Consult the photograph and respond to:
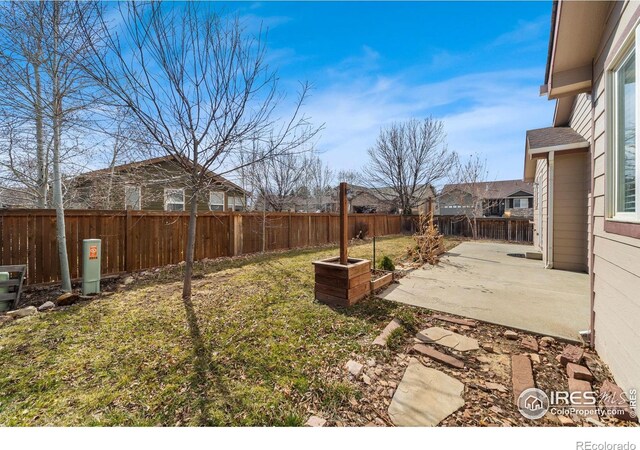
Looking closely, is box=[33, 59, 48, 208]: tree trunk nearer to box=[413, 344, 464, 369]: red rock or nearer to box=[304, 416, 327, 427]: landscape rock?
box=[304, 416, 327, 427]: landscape rock

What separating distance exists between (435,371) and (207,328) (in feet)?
8.82

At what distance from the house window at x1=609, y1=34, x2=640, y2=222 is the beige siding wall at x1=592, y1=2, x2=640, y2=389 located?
4.5 inches

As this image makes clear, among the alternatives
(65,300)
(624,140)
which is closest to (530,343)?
(624,140)

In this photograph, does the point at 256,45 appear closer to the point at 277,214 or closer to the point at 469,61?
the point at 469,61

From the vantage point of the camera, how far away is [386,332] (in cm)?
303

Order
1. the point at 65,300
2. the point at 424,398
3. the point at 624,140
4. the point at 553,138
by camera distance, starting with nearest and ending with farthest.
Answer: the point at 424,398, the point at 624,140, the point at 65,300, the point at 553,138

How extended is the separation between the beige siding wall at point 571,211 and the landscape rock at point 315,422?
7279mm

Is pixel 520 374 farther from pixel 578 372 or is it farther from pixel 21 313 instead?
pixel 21 313

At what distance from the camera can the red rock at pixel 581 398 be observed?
1817 mm

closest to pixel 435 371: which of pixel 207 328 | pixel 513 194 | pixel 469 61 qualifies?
pixel 207 328

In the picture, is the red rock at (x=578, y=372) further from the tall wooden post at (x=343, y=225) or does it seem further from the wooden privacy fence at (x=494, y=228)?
the wooden privacy fence at (x=494, y=228)

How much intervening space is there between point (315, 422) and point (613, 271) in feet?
9.59

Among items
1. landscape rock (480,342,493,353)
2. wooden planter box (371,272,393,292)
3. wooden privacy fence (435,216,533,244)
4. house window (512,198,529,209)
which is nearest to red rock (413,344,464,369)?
landscape rock (480,342,493,353)
